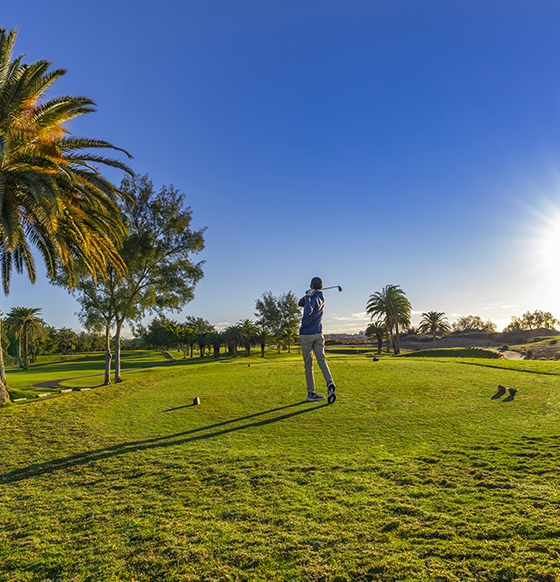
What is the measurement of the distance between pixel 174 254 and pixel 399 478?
2497 centimetres

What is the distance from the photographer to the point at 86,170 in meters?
14.5

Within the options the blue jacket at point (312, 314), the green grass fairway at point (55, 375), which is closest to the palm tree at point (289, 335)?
the green grass fairway at point (55, 375)

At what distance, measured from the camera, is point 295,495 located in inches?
169

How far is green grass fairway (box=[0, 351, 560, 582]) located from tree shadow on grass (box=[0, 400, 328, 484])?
48mm

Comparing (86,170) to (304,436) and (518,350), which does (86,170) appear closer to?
(304,436)

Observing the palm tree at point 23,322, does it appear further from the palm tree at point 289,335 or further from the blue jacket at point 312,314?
the blue jacket at point 312,314

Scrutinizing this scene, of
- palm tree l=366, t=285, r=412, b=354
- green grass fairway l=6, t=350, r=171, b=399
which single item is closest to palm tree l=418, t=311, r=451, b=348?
palm tree l=366, t=285, r=412, b=354

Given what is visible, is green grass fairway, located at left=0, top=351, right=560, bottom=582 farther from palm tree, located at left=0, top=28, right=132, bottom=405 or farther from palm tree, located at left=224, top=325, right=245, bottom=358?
palm tree, located at left=224, top=325, right=245, bottom=358

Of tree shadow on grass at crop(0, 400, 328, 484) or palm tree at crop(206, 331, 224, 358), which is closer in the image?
tree shadow on grass at crop(0, 400, 328, 484)

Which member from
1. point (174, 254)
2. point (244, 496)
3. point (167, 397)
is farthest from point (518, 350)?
point (244, 496)

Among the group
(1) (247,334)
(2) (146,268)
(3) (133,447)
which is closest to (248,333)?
(1) (247,334)

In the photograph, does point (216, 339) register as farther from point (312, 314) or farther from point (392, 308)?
point (312, 314)

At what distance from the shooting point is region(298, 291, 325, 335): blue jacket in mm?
9609

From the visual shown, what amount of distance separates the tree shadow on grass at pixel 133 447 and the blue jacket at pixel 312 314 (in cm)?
220
